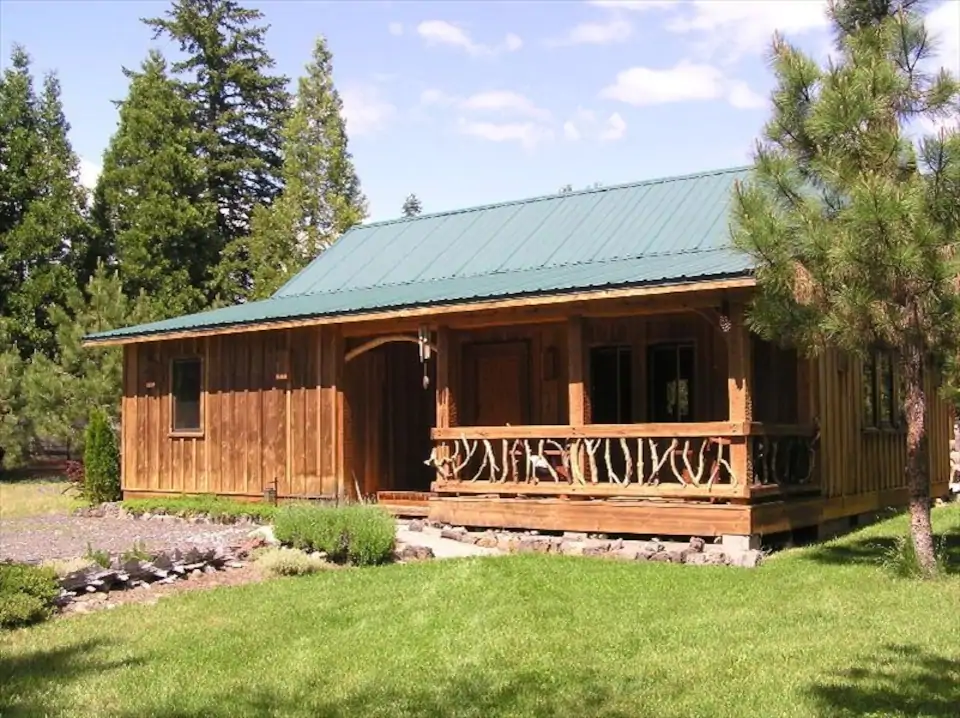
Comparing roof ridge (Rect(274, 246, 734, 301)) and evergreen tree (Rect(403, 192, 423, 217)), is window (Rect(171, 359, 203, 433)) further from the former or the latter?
evergreen tree (Rect(403, 192, 423, 217))

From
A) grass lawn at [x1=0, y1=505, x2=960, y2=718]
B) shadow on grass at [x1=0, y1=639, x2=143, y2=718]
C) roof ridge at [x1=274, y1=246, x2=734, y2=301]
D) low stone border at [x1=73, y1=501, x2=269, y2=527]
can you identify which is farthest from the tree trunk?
low stone border at [x1=73, y1=501, x2=269, y2=527]

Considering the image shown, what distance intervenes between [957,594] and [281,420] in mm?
10228

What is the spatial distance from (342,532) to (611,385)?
16.8 feet

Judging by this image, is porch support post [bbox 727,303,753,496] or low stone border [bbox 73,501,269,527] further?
low stone border [bbox 73,501,269,527]

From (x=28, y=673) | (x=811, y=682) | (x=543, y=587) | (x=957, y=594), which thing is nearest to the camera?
(x=811, y=682)

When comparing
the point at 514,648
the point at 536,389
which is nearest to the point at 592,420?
the point at 536,389

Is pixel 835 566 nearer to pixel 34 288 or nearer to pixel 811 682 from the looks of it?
pixel 811 682

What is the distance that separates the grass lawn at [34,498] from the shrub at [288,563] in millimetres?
9331

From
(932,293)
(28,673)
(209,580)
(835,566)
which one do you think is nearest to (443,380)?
(209,580)

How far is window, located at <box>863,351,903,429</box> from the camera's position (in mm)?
15750

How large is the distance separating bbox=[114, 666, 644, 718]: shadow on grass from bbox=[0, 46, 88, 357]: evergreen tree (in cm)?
2518

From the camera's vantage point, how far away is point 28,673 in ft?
23.5

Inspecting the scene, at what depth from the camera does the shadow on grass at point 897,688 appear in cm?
583

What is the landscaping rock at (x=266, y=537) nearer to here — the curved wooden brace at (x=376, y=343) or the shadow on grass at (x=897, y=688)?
the curved wooden brace at (x=376, y=343)
